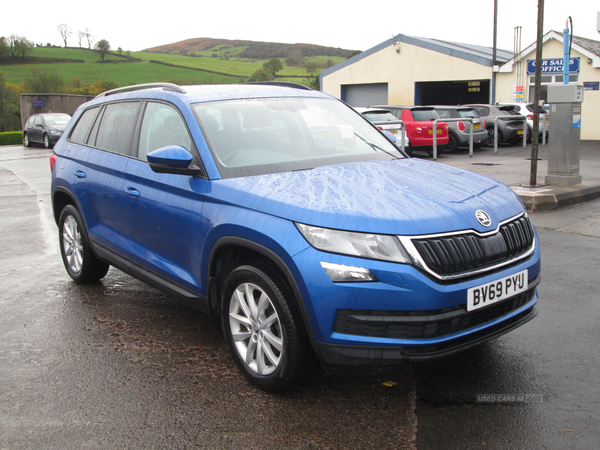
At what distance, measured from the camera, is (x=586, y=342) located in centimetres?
385

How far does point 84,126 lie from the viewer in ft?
17.3

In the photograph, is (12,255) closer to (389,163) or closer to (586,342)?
(389,163)

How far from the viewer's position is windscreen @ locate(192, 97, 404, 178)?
11.9 feet

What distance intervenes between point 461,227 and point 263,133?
161cm

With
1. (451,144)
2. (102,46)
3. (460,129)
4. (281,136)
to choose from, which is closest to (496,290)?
(281,136)

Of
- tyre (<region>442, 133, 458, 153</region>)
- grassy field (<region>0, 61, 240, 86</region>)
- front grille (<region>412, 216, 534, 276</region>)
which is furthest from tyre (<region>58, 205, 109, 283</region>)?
grassy field (<region>0, 61, 240, 86</region>)

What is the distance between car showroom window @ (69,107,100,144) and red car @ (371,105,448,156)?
13.2 m

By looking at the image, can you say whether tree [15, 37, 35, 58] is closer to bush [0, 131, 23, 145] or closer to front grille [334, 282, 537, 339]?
bush [0, 131, 23, 145]

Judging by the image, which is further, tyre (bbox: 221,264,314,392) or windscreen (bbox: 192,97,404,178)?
windscreen (bbox: 192,97,404,178)

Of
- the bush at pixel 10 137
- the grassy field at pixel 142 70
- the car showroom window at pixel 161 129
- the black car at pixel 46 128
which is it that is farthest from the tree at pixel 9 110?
the car showroom window at pixel 161 129

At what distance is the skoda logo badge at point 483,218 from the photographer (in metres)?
2.96

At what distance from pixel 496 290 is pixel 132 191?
2.62 metres

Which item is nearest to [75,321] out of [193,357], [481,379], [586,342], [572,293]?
[193,357]

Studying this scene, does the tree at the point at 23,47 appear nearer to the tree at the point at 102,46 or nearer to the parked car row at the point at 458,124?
the tree at the point at 102,46
